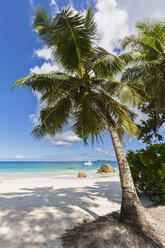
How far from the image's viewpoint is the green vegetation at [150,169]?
18.2 feet

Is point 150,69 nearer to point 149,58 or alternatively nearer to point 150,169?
point 149,58

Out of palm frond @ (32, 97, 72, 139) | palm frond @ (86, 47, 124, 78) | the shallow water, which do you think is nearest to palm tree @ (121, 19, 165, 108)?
palm frond @ (86, 47, 124, 78)

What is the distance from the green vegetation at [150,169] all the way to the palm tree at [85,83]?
60.5 inches

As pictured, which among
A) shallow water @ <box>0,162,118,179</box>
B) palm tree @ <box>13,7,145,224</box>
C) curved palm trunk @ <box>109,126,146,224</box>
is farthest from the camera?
shallow water @ <box>0,162,118,179</box>

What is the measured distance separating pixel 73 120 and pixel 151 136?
4.30m

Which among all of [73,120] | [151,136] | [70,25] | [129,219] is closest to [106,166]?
[151,136]

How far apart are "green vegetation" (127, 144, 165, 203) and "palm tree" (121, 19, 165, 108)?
7.27 ft

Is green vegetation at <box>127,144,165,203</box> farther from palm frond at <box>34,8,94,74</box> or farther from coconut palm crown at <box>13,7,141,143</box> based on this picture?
palm frond at <box>34,8,94,74</box>

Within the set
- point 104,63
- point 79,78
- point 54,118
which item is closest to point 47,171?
point 54,118

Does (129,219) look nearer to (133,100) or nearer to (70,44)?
(133,100)

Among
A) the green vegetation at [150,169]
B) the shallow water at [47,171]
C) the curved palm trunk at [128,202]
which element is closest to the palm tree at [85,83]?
the curved palm trunk at [128,202]

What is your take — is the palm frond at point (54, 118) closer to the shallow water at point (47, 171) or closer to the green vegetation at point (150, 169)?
the green vegetation at point (150, 169)

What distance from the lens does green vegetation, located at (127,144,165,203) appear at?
5.56 meters

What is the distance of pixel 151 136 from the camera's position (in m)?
7.76
